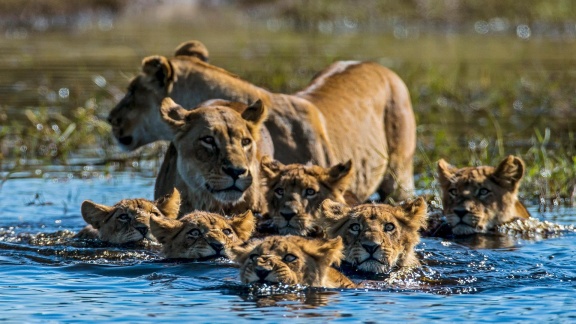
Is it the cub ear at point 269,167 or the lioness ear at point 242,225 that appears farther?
the cub ear at point 269,167

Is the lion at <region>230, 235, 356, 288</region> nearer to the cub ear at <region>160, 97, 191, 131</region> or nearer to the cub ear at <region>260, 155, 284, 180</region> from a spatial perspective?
the cub ear at <region>260, 155, 284, 180</region>

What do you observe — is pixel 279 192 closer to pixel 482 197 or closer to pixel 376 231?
pixel 376 231

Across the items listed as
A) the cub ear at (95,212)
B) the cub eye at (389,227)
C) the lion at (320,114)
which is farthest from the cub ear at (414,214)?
the cub ear at (95,212)

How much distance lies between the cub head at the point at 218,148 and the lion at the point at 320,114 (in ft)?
2.86

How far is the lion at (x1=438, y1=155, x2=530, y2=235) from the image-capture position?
901cm

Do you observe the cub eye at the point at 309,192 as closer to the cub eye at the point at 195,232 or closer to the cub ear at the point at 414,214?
the cub ear at the point at 414,214

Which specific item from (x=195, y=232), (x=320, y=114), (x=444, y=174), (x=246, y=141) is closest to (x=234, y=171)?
(x=246, y=141)

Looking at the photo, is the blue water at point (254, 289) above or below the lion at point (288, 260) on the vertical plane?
below

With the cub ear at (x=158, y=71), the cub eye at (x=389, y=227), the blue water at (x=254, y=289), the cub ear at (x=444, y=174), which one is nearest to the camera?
the blue water at (x=254, y=289)

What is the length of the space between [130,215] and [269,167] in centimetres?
100

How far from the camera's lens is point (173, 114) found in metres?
8.55

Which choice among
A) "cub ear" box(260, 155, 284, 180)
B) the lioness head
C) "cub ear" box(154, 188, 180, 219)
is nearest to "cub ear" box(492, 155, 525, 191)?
the lioness head

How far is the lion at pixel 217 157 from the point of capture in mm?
8055

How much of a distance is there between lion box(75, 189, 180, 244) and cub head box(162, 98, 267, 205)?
229 mm
